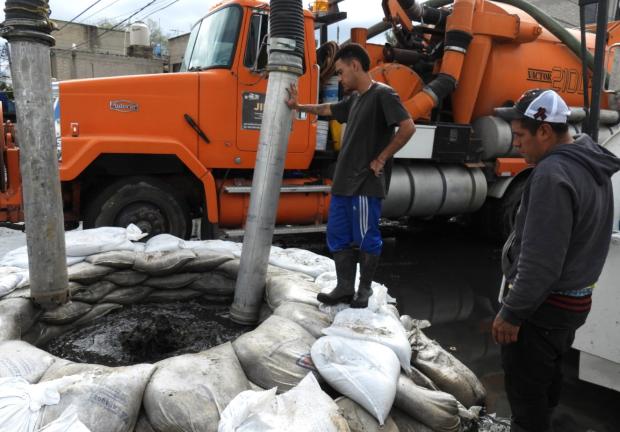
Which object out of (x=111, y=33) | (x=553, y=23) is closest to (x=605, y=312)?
(x=553, y=23)

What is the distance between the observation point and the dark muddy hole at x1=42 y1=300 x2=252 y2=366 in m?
2.72

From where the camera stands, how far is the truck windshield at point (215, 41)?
201 inches

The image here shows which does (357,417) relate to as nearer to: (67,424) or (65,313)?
(67,424)

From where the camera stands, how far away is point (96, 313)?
3.06 m

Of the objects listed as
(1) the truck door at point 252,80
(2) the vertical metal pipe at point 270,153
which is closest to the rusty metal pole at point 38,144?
(2) the vertical metal pipe at point 270,153

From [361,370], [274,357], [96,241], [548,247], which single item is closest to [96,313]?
[96,241]

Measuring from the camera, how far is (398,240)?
23.6 feet

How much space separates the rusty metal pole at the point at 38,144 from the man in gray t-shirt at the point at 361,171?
129 cm

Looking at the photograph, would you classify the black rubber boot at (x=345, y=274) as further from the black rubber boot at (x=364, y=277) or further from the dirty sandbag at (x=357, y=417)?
Result: the dirty sandbag at (x=357, y=417)

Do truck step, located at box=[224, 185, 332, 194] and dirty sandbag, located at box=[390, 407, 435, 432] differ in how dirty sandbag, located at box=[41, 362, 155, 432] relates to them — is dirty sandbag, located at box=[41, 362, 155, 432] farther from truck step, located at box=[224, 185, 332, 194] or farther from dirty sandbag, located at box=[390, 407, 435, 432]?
truck step, located at box=[224, 185, 332, 194]

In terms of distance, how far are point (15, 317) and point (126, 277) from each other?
822 mm

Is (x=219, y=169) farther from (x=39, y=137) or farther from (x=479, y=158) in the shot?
(x=479, y=158)

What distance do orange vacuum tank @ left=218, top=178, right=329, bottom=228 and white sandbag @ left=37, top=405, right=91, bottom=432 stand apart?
136 inches

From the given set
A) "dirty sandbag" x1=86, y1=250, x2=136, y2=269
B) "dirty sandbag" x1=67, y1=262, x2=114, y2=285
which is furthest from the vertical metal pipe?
"dirty sandbag" x1=67, y1=262, x2=114, y2=285
